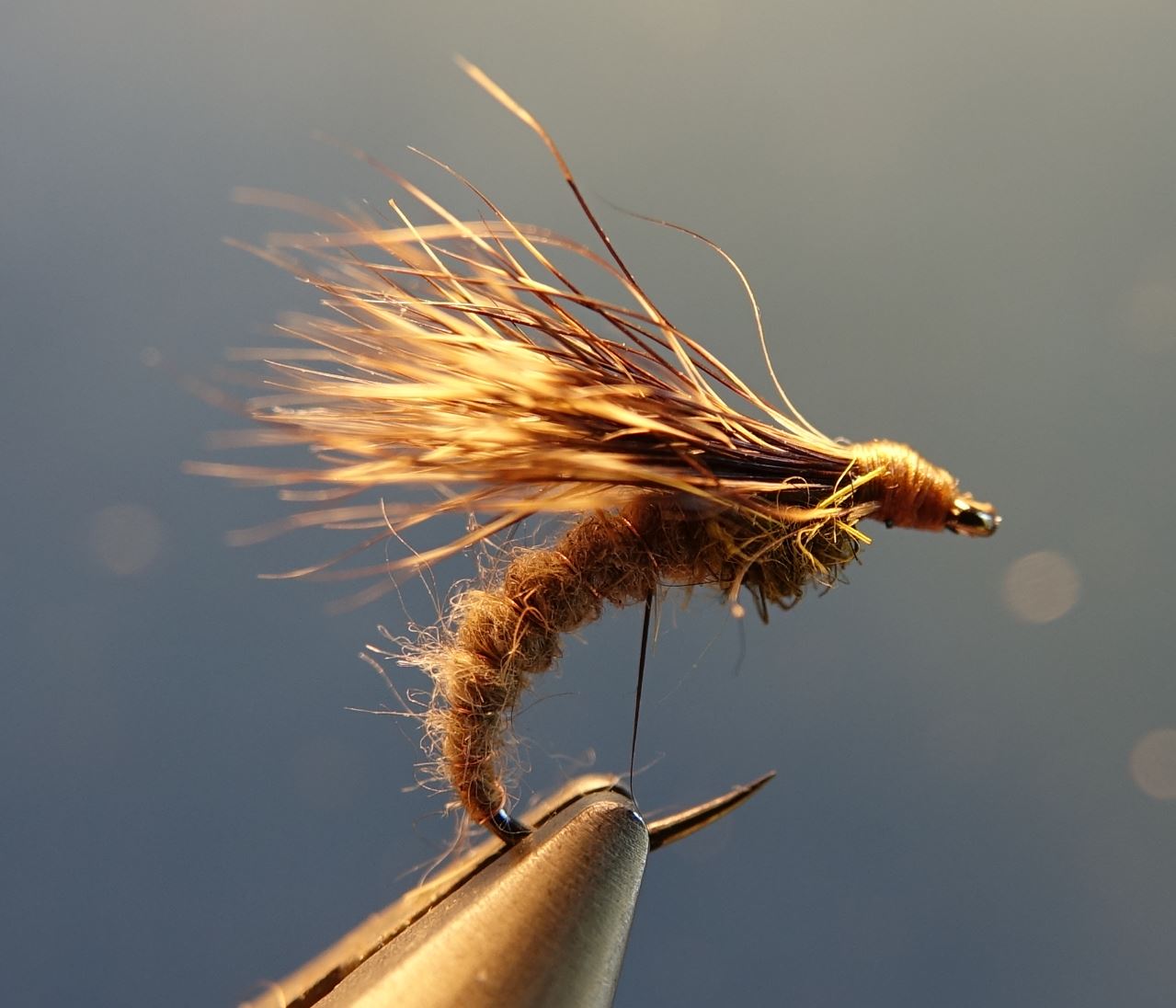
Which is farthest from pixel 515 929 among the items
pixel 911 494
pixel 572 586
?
pixel 911 494

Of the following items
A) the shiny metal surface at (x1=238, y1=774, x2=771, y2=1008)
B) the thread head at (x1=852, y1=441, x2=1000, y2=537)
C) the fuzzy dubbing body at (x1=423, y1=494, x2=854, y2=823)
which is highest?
the thread head at (x1=852, y1=441, x2=1000, y2=537)

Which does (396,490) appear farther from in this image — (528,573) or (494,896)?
(494,896)

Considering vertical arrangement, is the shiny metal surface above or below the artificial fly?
below

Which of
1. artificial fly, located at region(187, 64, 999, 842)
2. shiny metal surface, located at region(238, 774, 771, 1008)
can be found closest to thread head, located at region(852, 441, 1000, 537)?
artificial fly, located at region(187, 64, 999, 842)

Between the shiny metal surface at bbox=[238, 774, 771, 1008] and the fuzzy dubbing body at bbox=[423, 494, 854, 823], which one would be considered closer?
the shiny metal surface at bbox=[238, 774, 771, 1008]

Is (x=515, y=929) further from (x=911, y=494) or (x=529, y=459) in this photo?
(x=911, y=494)

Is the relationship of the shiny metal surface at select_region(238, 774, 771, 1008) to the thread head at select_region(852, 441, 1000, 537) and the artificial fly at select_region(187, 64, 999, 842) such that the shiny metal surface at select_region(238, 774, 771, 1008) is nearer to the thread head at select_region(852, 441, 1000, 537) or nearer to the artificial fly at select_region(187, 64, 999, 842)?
the artificial fly at select_region(187, 64, 999, 842)

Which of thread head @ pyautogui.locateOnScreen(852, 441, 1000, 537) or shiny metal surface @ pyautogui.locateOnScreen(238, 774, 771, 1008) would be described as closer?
shiny metal surface @ pyautogui.locateOnScreen(238, 774, 771, 1008)

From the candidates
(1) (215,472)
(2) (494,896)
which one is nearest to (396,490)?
(1) (215,472)
